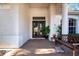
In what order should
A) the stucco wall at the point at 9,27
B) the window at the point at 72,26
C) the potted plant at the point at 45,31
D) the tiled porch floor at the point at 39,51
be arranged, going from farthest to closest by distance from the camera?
the potted plant at the point at 45,31, the window at the point at 72,26, the stucco wall at the point at 9,27, the tiled porch floor at the point at 39,51

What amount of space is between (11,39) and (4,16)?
1.14m

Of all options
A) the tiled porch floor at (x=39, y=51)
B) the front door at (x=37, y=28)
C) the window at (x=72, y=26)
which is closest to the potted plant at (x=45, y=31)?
the front door at (x=37, y=28)

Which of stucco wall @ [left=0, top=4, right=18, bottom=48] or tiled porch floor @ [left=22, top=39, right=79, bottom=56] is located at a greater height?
stucco wall @ [left=0, top=4, right=18, bottom=48]

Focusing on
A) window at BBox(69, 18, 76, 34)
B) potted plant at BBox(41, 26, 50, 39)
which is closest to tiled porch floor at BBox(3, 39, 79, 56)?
window at BBox(69, 18, 76, 34)

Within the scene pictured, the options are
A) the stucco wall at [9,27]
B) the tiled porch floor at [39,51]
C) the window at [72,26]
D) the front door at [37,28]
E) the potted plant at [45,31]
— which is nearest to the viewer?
the tiled porch floor at [39,51]

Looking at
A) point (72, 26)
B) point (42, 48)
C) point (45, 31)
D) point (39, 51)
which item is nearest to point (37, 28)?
point (45, 31)

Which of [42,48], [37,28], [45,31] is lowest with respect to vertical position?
[42,48]

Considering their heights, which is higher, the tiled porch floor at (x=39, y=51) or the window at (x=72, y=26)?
the window at (x=72, y=26)

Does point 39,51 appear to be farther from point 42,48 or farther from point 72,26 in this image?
point 72,26

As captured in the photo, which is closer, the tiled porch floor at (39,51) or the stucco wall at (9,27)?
the tiled porch floor at (39,51)

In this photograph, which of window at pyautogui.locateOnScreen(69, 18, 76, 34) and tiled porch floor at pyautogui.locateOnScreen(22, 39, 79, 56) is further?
window at pyautogui.locateOnScreen(69, 18, 76, 34)

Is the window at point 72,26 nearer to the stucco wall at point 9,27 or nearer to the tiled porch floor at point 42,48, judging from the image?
the tiled porch floor at point 42,48

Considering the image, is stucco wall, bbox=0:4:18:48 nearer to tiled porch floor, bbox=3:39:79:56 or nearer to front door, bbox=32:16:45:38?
tiled porch floor, bbox=3:39:79:56

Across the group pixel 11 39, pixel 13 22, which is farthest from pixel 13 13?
pixel 11 39
